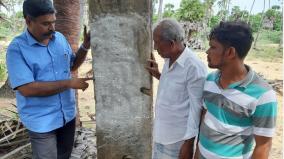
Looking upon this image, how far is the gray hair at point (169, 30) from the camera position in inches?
89.0

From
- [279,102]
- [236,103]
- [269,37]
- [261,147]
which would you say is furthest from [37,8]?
[269,37]

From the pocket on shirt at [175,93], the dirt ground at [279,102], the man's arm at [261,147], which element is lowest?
the dirt ground at [279,102]

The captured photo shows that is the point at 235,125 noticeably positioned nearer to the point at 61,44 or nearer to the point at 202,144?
the point at 202,144

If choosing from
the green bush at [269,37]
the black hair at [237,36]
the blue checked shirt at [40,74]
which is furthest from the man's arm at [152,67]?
the green bush at [269,37]

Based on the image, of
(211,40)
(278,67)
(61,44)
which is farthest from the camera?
(278,67)

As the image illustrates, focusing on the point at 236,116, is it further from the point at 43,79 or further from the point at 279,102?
the point at 279,102

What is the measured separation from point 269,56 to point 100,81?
18701 millimetres

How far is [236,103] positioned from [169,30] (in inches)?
26.1

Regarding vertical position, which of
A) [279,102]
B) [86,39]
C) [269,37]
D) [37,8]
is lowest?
[269,37]

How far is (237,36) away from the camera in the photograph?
188 cm

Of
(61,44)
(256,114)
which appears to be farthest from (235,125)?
(61,44)

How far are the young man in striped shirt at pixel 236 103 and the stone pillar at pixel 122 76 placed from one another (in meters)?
0.44

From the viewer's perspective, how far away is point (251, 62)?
1692 cm

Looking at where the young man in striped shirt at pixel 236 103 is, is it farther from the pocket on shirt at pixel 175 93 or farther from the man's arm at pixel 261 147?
the pocket on shirt at pixel 175 93
